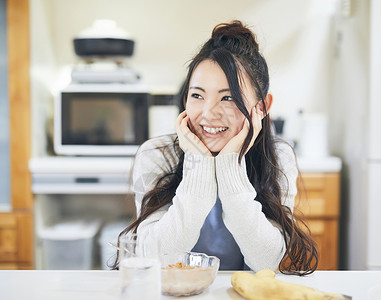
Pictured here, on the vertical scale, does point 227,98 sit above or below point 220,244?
above

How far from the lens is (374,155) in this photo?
2271mm

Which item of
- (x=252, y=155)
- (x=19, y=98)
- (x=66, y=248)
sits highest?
(x=19, y=98)

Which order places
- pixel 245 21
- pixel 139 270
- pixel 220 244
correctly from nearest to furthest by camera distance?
1. pixel 139 270
2. pixel 220 244
3. pixel 245 21

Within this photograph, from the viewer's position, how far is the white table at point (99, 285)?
84 centimetres

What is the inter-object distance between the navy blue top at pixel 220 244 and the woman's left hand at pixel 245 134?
29 centimetres

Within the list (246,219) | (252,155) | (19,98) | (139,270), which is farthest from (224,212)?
Answer: (19,98)

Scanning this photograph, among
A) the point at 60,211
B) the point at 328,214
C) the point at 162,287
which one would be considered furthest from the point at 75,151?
the point at 162,287

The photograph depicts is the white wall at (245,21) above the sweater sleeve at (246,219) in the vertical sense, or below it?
above

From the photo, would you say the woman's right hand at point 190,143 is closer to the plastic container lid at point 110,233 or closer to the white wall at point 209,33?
the plastic container lid at point 110,233

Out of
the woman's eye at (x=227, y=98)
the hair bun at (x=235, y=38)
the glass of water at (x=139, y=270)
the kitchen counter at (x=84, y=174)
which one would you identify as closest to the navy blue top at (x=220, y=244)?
the woman's eye at (x=227, y=98)

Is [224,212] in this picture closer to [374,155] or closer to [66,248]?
[374,155]

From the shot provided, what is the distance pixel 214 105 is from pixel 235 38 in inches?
8.5

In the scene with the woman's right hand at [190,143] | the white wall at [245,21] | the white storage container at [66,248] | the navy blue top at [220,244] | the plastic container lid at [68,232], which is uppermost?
the white wall at [245,21]

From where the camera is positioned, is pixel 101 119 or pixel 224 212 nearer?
pixel 224 212
